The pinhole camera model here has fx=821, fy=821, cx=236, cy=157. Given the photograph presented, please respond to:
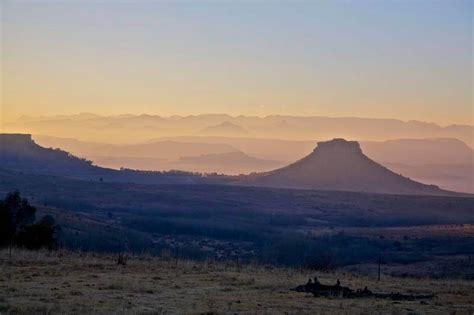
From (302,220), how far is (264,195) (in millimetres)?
33400

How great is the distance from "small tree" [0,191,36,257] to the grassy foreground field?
1193cm

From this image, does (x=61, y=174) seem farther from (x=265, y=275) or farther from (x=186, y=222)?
(x=265, y=275)

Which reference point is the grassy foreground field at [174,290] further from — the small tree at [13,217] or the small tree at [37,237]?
the small tree at [13,217]

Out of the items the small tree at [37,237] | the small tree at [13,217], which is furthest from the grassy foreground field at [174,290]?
the small tree at [13,217]

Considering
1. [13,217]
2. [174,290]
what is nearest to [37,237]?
[13,217]

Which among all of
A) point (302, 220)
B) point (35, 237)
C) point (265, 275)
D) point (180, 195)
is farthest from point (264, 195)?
point (265, 275)

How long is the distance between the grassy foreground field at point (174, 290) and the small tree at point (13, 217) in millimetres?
11927

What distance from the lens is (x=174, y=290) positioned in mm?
30000

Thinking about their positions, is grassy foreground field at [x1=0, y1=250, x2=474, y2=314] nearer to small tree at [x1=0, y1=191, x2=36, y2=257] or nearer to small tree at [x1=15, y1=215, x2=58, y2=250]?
small tree at [x1=15, y1=215, x2=58, y2=250]

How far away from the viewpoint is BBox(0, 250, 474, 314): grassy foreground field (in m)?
25.1

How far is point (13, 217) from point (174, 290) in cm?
2979

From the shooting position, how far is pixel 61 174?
7731 inches

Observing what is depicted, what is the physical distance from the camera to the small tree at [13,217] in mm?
53150

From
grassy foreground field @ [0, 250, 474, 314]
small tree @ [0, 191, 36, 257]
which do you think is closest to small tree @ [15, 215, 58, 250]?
small tree @ [0, 191, 36, 257]
